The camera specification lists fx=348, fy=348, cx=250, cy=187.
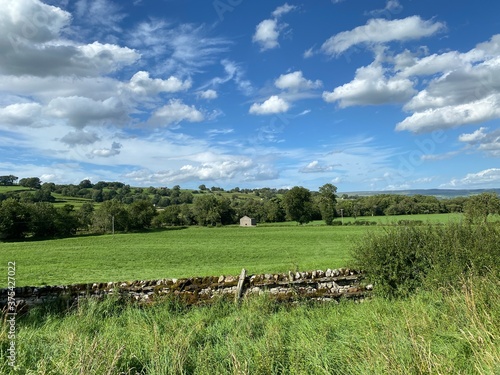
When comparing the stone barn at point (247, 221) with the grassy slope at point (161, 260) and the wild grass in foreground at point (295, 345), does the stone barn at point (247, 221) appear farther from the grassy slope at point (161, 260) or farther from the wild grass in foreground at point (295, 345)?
the wild grass in foreground at point (295, 345)

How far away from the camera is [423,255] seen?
10273 mm

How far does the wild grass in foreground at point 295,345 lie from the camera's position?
392 centimetres

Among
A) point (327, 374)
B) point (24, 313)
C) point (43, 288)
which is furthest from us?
point (43, 288)

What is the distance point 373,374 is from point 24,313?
29.5 ft

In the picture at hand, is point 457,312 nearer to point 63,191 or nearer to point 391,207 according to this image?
point 391,207

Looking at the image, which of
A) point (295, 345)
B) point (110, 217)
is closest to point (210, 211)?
point (110, 217)

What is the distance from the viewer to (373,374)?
12.4 feet

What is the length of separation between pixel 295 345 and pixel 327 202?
299 feet

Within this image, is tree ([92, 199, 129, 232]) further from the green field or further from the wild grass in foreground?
the wild grass in foreground

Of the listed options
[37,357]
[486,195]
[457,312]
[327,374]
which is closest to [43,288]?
[37,357]

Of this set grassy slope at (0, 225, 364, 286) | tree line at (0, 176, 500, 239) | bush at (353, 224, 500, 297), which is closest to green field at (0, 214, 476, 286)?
grassy slope at (0, 225, 364, 286)

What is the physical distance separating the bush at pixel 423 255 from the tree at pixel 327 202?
77.6m

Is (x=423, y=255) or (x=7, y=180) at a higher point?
(x=7, y=180)

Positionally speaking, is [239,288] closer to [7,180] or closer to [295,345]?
[295,345]
